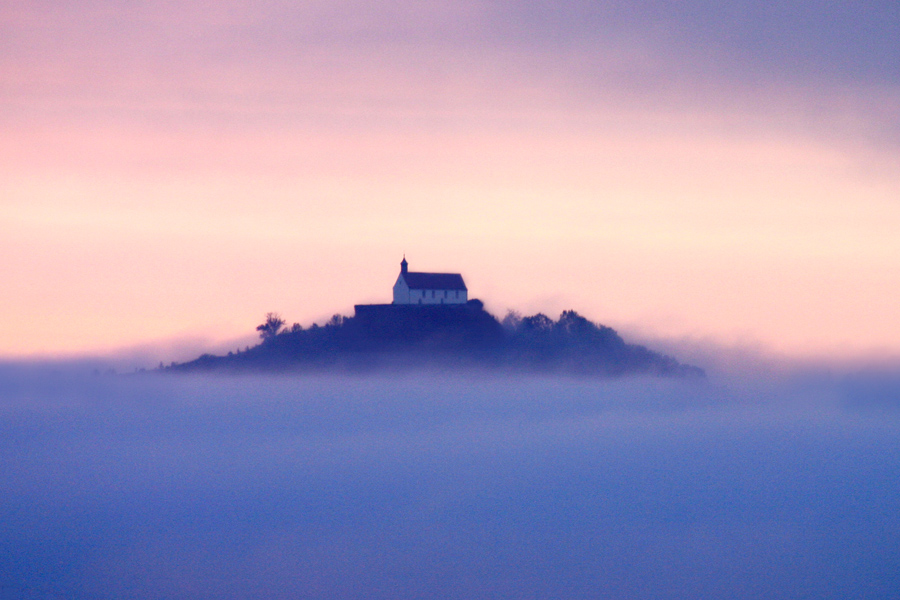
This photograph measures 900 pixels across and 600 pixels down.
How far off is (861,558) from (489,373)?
74750 millimetres

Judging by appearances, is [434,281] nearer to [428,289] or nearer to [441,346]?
[428,289]

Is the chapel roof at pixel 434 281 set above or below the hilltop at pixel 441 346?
above

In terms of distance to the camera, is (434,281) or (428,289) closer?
(428,289)

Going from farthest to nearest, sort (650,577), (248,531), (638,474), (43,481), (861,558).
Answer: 1. (638,474)
2. (43,481)
3. (248,531)
4. (861,558)
5. (650,577)

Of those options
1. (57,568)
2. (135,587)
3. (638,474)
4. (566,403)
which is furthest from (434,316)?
(638,474)

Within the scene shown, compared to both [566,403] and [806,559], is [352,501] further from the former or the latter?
[806,559]

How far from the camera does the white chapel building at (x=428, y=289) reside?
9231cm

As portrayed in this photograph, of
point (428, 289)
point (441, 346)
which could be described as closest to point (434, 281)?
point (428, 289)

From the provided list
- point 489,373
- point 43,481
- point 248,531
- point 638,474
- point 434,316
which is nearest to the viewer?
point 434,316

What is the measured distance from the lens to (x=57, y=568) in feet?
335

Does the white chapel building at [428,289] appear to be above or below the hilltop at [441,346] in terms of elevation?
above

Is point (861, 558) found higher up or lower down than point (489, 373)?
lower down

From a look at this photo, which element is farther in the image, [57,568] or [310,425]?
[310,425]

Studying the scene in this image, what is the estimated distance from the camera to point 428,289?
92562 mm
